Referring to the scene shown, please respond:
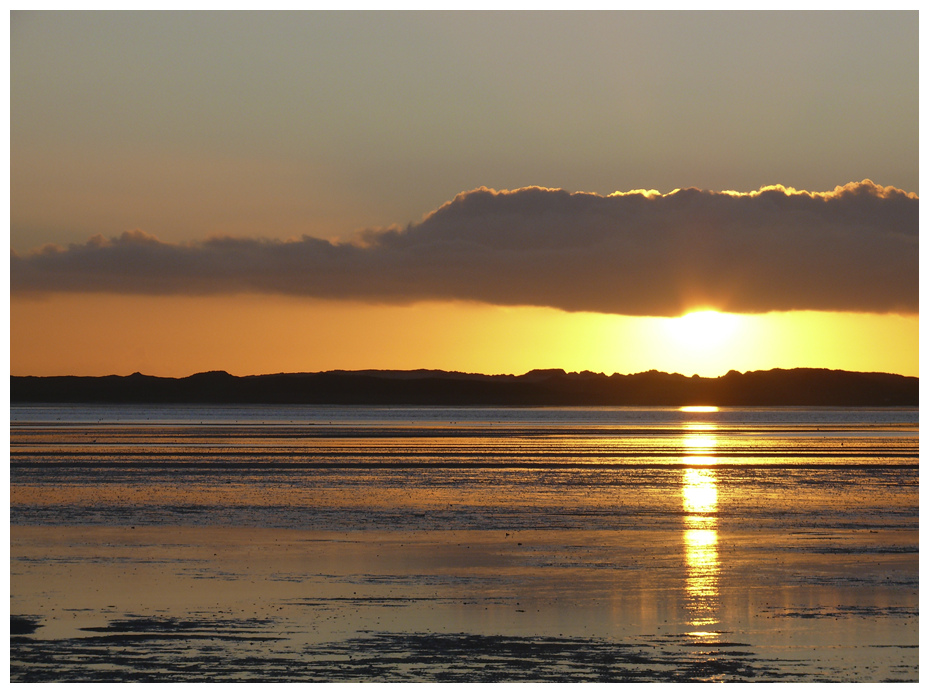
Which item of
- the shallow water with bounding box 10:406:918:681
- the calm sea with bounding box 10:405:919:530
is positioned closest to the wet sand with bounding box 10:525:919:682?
the shallow water with bounding box 10:406:918:681

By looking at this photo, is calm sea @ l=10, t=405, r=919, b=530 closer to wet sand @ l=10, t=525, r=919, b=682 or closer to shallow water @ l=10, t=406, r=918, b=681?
shallow water @ l=10, t=406, r=918, b=681

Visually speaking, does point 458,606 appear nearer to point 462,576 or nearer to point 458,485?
point 462,576

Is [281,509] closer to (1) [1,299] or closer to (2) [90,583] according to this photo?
(2) [90,583]

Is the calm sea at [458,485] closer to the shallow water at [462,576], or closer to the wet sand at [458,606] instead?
the shallow water at [462,576]

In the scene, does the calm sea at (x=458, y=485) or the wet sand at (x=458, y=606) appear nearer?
the wet sand at (x=458, y=606)

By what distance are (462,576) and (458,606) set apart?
2.22 meters

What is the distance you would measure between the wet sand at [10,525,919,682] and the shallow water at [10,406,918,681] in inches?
1.9

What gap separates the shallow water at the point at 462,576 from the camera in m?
13.0

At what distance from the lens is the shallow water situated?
1295 cm

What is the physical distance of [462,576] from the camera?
17.9m

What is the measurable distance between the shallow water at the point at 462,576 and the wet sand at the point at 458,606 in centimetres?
5

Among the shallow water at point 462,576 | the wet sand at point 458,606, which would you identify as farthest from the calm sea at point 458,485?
the wet sand at point 458,606

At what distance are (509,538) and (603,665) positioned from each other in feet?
30.7

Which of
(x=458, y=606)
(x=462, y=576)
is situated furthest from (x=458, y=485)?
(x=458, y=606)
